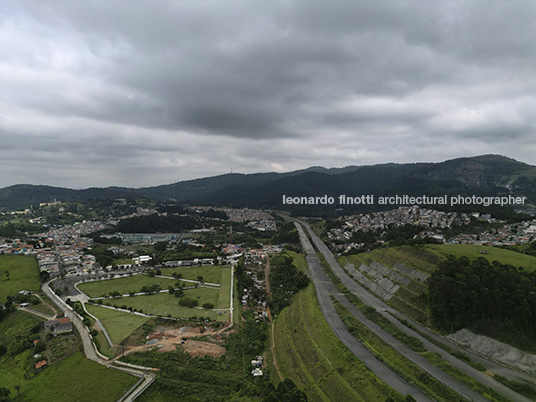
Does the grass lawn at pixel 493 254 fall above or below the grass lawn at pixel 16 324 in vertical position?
above

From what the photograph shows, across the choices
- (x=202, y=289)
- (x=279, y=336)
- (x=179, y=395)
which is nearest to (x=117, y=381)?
(x=179, y=395)

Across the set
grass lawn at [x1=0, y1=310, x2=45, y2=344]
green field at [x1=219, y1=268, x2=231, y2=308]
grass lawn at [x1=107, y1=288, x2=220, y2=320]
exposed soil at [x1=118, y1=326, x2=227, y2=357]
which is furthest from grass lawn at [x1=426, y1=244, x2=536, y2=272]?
grass lawn at [x1=0, y1=310, x2=45, y2=344]

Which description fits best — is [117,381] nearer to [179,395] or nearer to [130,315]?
[179,395]

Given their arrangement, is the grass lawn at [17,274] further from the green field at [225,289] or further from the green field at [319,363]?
the green field at [319,363]

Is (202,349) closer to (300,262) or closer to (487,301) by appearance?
(487,301)

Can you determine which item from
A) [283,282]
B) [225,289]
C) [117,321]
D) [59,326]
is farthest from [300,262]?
[59,326]

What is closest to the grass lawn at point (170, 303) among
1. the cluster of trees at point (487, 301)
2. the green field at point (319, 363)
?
the green field at point (319, 363)

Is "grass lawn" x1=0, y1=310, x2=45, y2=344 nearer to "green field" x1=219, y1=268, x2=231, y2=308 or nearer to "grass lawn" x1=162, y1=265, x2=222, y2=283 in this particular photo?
"grass lawn" x1=162, y1=265, x2=222, y2=283
